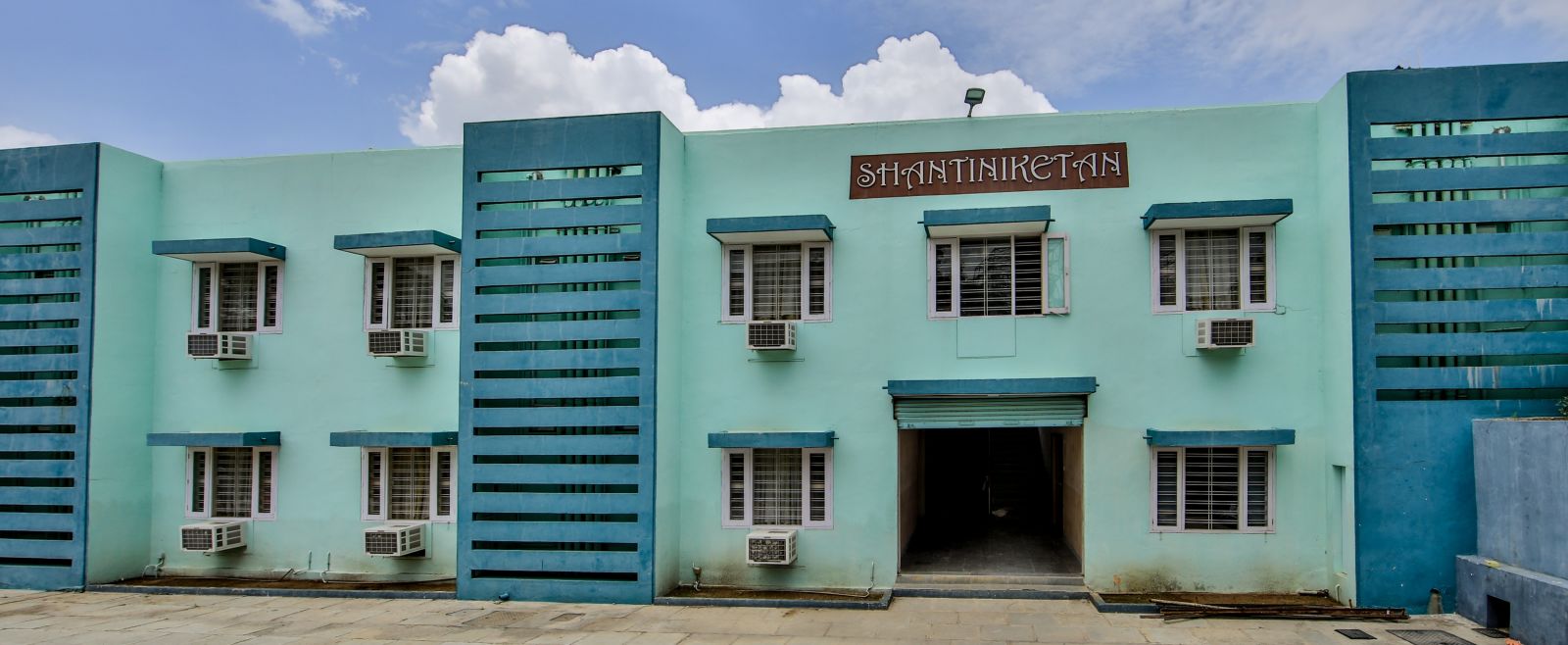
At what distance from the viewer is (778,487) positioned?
36.4 feet

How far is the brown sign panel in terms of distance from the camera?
10.7m

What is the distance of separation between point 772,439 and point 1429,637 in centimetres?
693

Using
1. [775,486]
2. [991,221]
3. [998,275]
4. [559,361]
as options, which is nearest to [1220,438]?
[998,275]

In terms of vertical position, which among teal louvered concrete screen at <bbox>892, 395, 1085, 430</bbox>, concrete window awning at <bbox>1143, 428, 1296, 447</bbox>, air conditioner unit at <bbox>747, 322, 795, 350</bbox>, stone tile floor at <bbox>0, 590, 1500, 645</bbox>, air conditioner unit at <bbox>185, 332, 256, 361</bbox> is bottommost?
stone tile floor at <bbox>0, 590, 1500, 645</bbox>

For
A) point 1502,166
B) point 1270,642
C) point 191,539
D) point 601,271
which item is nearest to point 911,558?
point 1270,642

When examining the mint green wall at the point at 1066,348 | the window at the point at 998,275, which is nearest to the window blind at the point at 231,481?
the mint green wall at the point at 1066,348

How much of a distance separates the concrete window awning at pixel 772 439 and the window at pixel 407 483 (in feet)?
12.0

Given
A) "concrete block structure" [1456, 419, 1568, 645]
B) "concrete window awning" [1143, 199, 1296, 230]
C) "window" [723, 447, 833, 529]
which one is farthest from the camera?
"window" [723, 447, 833, 529]

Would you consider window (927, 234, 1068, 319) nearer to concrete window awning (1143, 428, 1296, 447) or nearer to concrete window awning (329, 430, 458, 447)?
concrete window awning (1143, 428, 1296, 447)

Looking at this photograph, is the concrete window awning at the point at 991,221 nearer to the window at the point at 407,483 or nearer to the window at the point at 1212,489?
the window at the point at 1212,489

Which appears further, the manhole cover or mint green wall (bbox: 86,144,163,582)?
mint green wall (bbox: 86,144,163,582)

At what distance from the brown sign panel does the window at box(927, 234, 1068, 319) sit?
26.3 inches

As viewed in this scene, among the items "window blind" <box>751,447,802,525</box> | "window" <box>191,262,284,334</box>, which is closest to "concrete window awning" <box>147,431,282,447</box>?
"window" <box>191,262,284,334</box>

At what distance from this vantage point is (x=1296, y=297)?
10.2m
